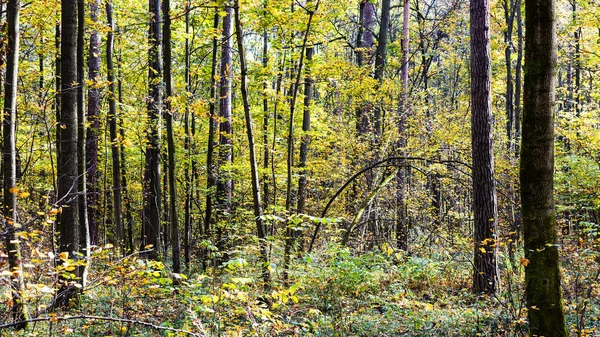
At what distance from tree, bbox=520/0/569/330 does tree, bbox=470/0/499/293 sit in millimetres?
3657

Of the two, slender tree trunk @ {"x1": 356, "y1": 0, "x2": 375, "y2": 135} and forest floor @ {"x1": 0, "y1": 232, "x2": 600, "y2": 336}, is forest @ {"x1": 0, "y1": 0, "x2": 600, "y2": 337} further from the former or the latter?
slender tree trunk @ {"x1": 356, "y1": 0, "x2": 375, "y2": 135}

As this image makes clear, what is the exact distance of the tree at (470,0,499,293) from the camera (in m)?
7.90

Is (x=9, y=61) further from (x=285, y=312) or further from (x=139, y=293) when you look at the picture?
(x=285, y=312)

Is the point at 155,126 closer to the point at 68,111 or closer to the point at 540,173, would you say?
the point at 68,111

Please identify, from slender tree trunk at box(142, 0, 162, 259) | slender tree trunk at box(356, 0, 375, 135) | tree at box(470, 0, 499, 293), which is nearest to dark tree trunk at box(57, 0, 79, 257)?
slender tree trunk at box(142, 0, 162, 259)

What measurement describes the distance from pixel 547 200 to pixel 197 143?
11.7m

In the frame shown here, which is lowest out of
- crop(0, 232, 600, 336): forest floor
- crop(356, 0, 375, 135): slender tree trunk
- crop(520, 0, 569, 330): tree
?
crop(0, 232, 600, 336): forest floor

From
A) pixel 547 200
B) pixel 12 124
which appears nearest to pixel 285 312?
pixel 547 200

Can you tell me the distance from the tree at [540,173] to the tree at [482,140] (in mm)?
3657

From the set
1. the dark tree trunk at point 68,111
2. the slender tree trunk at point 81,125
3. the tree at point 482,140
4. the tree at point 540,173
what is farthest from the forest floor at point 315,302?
the dark tree trunk at point 68,111

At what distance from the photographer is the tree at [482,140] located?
7.90 metres

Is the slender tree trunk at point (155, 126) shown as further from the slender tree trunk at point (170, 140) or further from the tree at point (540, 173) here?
the tree at point (540, 173)

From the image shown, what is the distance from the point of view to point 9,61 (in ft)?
20.4

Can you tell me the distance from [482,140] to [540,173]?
13.1 ft
